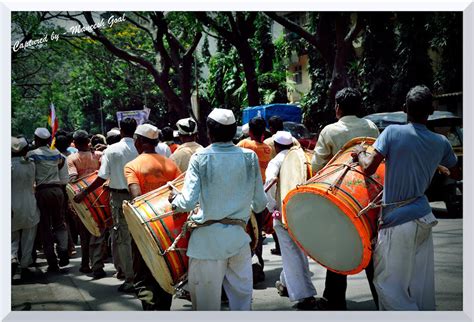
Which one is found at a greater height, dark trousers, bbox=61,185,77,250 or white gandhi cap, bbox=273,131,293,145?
white gandhi cap, bbox=273,131,293,145

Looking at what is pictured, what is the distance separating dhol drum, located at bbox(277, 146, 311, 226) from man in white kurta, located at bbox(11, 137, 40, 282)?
10.6 feet

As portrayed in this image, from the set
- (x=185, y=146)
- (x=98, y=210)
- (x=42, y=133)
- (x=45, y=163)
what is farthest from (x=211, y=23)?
(x=98, y=210)

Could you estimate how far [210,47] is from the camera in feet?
128

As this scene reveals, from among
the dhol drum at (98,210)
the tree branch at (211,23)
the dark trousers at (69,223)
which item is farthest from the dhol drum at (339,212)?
the tree branch at (211,23)

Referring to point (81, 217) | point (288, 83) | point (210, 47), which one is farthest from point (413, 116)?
point (210, 47)

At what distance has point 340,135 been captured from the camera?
4996 millimetres

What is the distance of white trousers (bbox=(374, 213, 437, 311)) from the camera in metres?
4.30

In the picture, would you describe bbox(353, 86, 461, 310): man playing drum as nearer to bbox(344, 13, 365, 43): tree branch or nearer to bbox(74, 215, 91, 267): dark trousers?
bbox(74, 215, 91, 267): dark trousers

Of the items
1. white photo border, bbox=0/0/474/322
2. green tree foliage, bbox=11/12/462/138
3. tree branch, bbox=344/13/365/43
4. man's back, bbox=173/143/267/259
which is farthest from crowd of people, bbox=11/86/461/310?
tree branch, bbox=344/13/365/43

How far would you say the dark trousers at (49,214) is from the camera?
24.7ft

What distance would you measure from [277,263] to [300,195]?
315 cm

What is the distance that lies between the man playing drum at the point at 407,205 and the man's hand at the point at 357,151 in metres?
0.06

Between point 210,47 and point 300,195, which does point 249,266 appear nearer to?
point 300,195

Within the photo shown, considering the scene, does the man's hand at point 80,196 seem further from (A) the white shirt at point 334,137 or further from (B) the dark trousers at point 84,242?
(A) the white shirt at point 334,137
